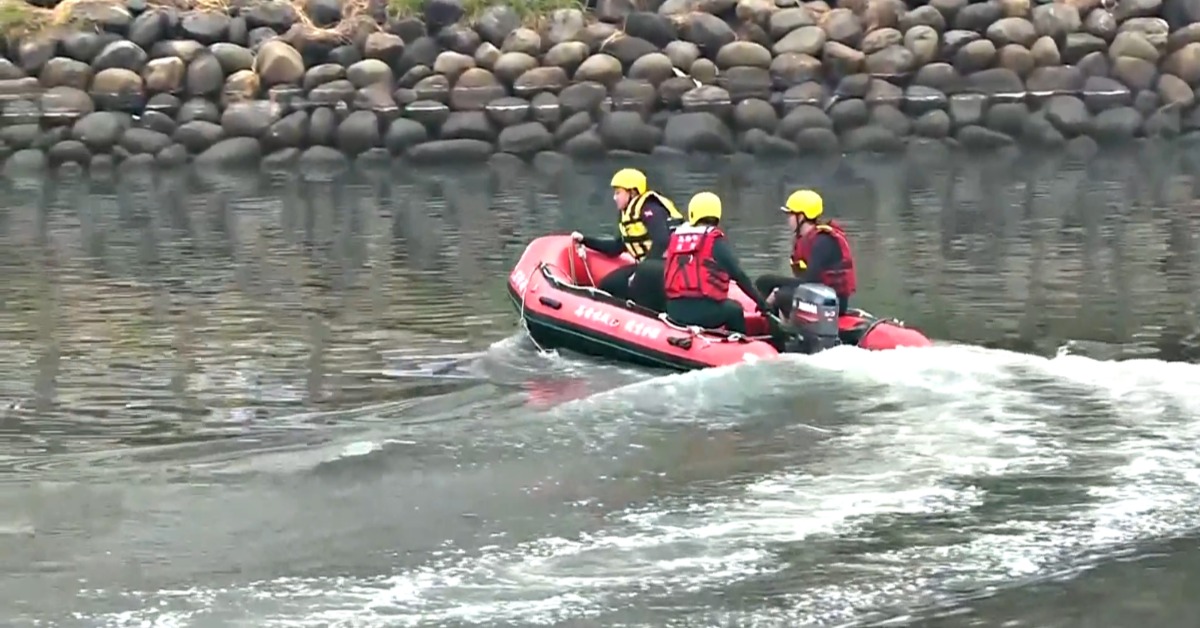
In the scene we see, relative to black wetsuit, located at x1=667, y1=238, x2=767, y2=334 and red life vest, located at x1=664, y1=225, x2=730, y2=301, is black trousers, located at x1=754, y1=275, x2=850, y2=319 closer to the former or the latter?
black wetsuit, located at x1=667, y1=238, x2=767, y2=334

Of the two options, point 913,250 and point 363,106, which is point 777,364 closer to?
point 913,250

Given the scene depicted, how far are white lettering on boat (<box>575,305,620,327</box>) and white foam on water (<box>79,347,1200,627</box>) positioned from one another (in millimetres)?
901

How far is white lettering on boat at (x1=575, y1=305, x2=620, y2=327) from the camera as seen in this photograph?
33.8 feet

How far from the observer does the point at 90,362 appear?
35.8ft

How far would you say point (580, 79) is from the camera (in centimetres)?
2209

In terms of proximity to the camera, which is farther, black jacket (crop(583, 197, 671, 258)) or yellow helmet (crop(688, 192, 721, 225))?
black jacket (crop(583, 197, 671, 258))

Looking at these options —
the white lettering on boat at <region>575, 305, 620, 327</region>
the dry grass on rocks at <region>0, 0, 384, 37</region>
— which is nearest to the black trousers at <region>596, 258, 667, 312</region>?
the white lettering on boat at <region>575, 305, 620, 327</region>

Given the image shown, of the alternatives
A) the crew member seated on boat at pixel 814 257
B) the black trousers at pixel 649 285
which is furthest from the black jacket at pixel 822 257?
the black trousers at pixel 649 285

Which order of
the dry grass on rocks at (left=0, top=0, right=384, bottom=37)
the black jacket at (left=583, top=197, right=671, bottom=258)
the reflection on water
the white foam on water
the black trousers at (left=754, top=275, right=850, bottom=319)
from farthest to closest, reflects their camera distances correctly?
the dry grass on rocks at (left=0, top=0, right=384, bottom=37) → the black jacket at (left=583, top=197, right=671, bottom=258) → the reflection on water → the black trousers at (left=754, top=275, right=850, bottom=319) → the white foam on water

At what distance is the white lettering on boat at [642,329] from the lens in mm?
10078

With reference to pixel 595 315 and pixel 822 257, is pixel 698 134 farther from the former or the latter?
pixel 595 315

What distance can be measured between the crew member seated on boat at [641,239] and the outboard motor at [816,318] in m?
0.99

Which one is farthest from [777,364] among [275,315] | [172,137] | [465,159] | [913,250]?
[172,137]

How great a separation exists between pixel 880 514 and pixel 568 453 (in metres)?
1.64
